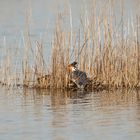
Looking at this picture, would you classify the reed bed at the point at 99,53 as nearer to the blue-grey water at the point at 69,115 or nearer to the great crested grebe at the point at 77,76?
the great crested grebe at the point at 77,76

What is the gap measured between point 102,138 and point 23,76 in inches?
210

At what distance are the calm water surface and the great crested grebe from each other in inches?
6.9

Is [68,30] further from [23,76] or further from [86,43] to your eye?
[23,76]

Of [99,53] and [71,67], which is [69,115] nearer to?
[71,67]

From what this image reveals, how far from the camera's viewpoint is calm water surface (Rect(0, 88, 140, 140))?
8.65 metres

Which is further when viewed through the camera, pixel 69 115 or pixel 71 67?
pixel 71 67

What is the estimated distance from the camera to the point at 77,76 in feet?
40.9

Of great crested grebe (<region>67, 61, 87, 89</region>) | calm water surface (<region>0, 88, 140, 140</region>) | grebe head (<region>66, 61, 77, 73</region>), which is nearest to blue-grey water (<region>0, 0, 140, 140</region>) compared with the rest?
calm water surface (<region>0, 88, 140, 140</region>)

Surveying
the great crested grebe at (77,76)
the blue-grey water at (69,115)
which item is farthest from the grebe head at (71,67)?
the blue-grey water at (69,115)

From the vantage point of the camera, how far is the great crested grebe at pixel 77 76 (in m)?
12.5

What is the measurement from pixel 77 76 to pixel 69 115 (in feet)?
8.16

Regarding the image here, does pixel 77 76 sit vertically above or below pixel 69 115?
above

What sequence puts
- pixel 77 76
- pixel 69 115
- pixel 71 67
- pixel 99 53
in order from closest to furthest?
pixel 69 115 → pixel 77 76 → pixel 71 67 → pixel 99 53

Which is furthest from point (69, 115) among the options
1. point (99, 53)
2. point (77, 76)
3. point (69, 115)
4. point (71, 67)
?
point (99, 53)
